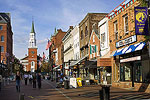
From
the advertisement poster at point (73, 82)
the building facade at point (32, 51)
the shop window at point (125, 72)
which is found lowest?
the advertisement poster at point (73, 82)

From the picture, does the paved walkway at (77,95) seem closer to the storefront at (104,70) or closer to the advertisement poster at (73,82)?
the advertisement poster at (73,82)

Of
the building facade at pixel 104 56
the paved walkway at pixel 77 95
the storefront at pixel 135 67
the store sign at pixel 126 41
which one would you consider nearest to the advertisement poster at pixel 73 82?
the building facade at pixel 104 56

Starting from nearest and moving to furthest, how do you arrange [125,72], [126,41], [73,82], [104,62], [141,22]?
[141,22] < [126,41] < [125,72] < [73,82] < [104,62]

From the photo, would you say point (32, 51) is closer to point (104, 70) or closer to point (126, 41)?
point (104, 70)

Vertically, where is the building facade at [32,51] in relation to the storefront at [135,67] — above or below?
above

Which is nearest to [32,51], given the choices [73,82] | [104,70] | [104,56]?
[104,70]

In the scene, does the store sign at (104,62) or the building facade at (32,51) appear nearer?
the store sign at (104,62)

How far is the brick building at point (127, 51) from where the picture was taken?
698 inches

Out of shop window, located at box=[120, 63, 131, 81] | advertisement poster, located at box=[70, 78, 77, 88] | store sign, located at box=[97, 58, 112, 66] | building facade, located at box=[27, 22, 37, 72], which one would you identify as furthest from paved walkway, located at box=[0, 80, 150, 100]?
building facade, located at box=[27, 22, 37, 72]

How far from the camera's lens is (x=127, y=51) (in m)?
19.1

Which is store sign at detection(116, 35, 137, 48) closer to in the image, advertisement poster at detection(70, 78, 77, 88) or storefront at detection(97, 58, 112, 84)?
storefront at detection(97, 58, 112, 84)

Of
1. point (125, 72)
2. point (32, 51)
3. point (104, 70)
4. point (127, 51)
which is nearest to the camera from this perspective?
point (127, 51)

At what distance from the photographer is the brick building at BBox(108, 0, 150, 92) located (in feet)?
58.1

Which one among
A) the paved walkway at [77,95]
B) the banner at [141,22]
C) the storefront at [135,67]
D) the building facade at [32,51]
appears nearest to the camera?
the banner at [141,22]
